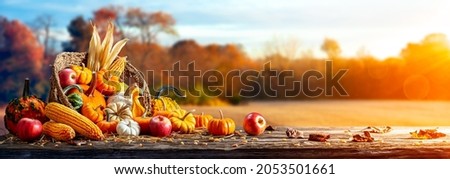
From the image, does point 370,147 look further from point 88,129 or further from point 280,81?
point 88,129

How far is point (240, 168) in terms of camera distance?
18.6 ft

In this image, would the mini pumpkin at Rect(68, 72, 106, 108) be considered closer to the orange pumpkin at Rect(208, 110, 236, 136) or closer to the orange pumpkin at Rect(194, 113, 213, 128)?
the orange pumpkin at Rect(194, 113, 213, 128)

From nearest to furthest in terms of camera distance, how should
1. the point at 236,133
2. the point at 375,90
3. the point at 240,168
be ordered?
1. the point at 240,168
2. the point at 236,133
3. the point at 375,90

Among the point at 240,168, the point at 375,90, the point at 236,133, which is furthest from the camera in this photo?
the point at 375,90

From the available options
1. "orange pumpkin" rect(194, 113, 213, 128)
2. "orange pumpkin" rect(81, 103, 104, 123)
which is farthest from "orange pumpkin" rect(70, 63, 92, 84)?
"orange pumpkin" rect(194, 113, 213, 128)

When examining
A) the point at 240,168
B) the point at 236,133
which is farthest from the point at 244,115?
the point at 240,168

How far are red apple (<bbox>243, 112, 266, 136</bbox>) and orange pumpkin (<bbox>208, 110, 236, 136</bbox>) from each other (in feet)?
0.29

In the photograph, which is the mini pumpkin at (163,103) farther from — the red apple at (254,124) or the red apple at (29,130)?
the red apple at (29,130)

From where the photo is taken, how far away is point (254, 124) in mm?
6062

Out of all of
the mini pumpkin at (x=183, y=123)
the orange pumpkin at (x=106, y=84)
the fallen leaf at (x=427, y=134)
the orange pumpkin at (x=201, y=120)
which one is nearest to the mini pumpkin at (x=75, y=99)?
the orange pumpkin at (x=106, y=84)

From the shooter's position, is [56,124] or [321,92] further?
[321,92]

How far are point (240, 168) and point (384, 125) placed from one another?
1283mm

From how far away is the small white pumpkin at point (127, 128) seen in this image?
5996 mm

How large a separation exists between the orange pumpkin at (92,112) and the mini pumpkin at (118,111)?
2.3 inches
